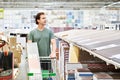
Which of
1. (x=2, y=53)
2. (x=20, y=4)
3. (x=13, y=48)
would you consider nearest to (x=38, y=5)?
(x=20, y=4)

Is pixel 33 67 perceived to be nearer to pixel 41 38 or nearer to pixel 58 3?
pixel 41 38

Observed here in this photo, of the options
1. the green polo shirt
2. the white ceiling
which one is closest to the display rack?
the green polo shirt

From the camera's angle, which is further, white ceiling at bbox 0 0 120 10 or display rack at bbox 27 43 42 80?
white ceiling at bbox 0 0 120 10

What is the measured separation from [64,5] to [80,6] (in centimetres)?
111

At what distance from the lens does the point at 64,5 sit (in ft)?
60.3

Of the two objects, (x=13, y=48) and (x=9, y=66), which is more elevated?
(x=9, y=66)

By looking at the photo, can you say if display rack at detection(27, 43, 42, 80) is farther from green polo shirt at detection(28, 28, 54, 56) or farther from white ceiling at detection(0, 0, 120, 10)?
white ceiling at detection(0, 0, 120, 10)

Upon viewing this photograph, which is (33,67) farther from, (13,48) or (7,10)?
(7,10)

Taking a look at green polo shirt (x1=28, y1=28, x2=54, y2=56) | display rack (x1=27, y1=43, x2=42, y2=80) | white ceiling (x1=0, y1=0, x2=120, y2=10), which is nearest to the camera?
display rack (x1=27, y1=43, x2=42, y2=80)

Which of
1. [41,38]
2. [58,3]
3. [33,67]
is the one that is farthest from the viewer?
[58,3]

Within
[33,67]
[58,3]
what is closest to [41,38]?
[33,67]

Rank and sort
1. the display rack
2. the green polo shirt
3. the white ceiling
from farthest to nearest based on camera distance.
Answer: the white ceiling → the green polo shirt → the display rack

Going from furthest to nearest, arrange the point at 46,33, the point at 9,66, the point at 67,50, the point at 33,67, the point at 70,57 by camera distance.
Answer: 1. the point at 46,33
2. the point at 67,50
3. the point at 70,57
4. the point at 9,66
5. the point at 33,67

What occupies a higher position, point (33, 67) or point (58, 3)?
point (58, 3)
